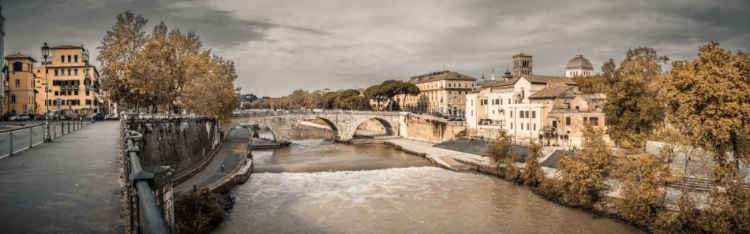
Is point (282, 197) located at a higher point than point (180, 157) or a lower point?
lower

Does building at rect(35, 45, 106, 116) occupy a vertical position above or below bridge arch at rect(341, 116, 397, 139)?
above

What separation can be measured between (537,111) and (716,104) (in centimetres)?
2492

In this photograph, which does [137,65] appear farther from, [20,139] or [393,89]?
[393,89]

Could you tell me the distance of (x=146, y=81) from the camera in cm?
2888

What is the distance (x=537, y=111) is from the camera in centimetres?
4788

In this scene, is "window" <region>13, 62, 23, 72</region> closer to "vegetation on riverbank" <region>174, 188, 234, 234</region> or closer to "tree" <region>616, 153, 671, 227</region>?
"vegetation on riverbank" <region>174, 188, 234, 234</region>

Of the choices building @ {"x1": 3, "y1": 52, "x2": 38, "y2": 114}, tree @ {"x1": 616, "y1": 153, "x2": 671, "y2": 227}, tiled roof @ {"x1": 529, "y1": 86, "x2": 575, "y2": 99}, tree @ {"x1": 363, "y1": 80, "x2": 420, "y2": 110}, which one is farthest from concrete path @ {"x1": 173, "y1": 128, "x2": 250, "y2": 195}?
tree @ {"x1": 363, "y1": 80, "x2": 420, "y2": 110}

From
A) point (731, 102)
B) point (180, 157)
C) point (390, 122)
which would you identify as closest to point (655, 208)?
point (731, 102)

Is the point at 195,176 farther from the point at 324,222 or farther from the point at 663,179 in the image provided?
the point at 663,179

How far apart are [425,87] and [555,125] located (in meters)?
66.4

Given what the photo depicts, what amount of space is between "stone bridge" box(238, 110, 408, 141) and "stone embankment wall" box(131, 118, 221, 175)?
2263cm

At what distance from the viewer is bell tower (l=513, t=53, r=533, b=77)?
101m

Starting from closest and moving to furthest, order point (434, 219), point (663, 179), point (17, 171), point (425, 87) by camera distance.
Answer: point (17, 171) → point (663, 179) → point (434, 219) → point (425, 87)

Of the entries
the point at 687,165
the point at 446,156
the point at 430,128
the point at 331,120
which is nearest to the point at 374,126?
the point at 331,120
